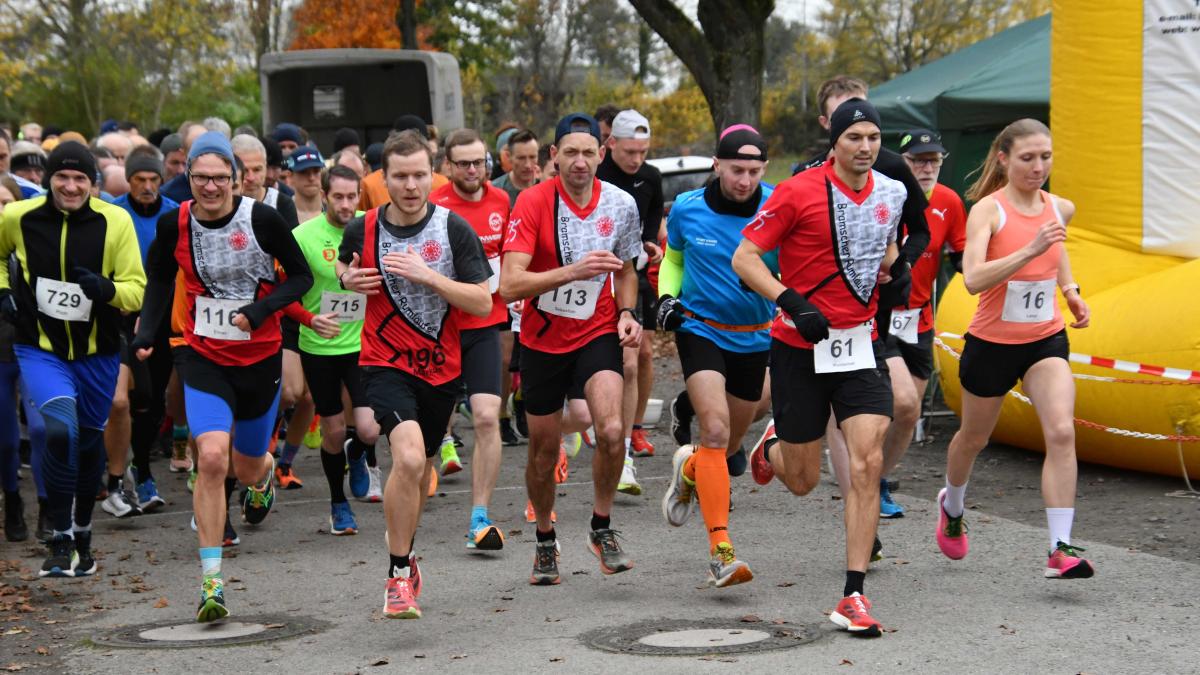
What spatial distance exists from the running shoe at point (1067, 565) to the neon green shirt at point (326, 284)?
4.11 meters

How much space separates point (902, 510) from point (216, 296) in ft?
12.5

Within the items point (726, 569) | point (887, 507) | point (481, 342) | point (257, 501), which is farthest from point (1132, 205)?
point (257, 501)

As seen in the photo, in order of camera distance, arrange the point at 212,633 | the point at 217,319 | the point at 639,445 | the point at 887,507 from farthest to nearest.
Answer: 1. the point at 639,445
2. the point at 887,507
3. the point at 217,319
4. the point at 212,633

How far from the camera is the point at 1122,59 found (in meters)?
10.2

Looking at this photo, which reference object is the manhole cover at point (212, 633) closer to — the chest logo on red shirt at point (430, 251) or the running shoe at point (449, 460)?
the chest logo on red shirt at point (430, 251)

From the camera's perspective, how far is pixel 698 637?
639 centimetres

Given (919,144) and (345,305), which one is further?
(345,305)

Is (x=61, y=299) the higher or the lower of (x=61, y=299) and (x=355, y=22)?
the lower

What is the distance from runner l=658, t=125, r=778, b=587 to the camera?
24.6 feet

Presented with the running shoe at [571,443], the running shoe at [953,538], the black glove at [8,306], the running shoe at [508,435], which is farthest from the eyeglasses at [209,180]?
the running shoe at [508,435]

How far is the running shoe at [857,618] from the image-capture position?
6234 millimetres

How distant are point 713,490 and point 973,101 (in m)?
8.01

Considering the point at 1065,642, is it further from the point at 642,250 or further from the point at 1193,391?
the point at 1193,391

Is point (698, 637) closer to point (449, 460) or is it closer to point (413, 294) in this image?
point (413, 294)
